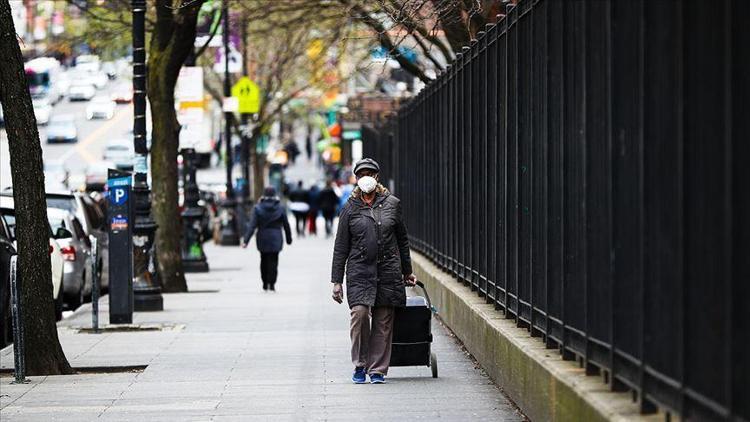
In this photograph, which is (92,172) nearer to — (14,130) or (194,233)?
(194,233)

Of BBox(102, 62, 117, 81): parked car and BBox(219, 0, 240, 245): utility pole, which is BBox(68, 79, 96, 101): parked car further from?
BBox(219, 0, 240, 245): utility pole

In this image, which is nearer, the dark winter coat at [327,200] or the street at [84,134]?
Result: the dark winter coat at [327,200]

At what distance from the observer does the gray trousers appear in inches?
508

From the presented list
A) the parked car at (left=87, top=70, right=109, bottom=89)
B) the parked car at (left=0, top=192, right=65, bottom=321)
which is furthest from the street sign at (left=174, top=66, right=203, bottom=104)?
the parked car at (left=87, top=70, right=109, bottom=89)

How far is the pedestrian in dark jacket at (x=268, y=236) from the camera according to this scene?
25.5 m

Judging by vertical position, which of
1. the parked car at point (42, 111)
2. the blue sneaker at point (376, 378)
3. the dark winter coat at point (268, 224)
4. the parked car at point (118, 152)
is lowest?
the blue sneaker at point (376, 378)

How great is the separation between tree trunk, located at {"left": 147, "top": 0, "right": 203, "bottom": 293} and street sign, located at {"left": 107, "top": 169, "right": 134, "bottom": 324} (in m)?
4.84

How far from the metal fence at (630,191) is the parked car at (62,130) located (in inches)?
3116

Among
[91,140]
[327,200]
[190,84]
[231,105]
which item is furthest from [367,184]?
[91,140]

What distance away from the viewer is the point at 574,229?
9609 mm

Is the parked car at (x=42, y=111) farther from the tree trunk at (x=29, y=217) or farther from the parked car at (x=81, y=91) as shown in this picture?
the tree trunk at (x=29, y=217)

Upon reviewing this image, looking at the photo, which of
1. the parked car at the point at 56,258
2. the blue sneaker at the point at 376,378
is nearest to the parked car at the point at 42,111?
the parked car at the point at 56,258

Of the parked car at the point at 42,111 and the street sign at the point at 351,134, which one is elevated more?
the parked car at the point at 42,111

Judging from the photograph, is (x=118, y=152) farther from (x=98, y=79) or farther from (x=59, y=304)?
(x=59, y=304)
